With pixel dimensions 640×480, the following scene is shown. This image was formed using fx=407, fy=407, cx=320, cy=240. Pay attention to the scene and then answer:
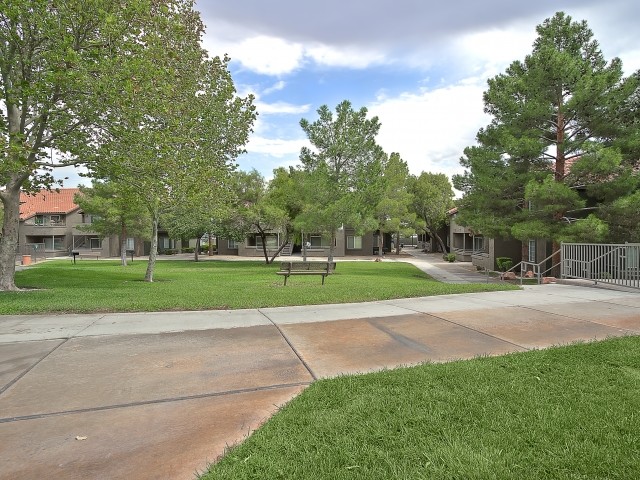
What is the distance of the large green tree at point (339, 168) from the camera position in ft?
79.6

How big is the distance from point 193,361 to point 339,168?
2163 cm

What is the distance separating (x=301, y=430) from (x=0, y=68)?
1357cm

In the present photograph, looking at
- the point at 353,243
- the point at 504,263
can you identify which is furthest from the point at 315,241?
the point at 504,263

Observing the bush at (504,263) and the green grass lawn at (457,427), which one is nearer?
the green grass lawn at (457,427)

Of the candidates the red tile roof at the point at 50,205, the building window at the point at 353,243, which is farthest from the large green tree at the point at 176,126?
the red tile roof at the point at 50,205

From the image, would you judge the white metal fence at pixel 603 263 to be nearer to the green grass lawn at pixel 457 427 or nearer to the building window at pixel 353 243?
the green grass lawn at pixel 457 427

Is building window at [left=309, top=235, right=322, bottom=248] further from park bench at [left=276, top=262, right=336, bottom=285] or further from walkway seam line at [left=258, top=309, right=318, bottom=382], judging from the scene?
walkway seam line at [left=258, top=309, right=318, bottom=382]

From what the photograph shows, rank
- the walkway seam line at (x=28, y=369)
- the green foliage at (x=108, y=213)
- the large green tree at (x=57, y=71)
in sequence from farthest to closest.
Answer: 1. the green foliage at (x=108, y=213)
2. the large green tree at (x=57, y=71)
3. the walkway seam line at (x=28, y=369)

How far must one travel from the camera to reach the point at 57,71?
1009cm

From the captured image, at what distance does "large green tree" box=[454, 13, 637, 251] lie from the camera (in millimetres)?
15859

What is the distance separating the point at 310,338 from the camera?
6.24 meters

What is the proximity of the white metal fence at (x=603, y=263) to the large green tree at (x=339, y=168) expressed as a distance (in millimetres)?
11642

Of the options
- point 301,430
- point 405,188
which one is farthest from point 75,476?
point 405,188

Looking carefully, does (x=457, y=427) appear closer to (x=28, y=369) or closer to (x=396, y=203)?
(x=28, y=369)
